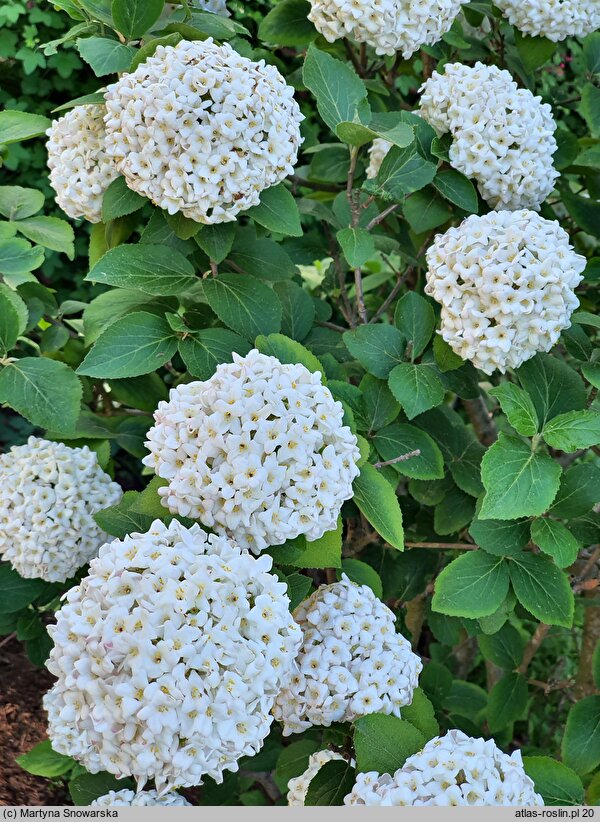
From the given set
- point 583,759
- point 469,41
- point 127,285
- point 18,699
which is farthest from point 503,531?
point 18,699

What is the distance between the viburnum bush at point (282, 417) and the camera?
4.43 ft

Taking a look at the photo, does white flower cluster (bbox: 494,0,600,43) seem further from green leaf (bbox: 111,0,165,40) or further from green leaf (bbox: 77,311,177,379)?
green leaf (bbox: 77,311,177,379)

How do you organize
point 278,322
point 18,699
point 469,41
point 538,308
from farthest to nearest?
1. point 18,699
2. point 469,41
3. point 278,322
4. point 538,308

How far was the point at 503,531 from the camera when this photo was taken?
1.83 meters

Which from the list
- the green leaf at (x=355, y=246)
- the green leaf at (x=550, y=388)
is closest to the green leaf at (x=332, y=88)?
the green leaf at (x=355, y=246)

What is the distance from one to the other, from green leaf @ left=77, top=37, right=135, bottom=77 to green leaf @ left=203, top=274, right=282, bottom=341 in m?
0.48

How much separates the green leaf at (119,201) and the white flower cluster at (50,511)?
58cm

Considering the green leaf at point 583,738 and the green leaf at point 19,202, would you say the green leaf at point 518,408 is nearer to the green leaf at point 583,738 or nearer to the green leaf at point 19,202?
the green leaf at point 583,738

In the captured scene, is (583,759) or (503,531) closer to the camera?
(503,531)

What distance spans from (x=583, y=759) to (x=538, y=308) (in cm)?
105

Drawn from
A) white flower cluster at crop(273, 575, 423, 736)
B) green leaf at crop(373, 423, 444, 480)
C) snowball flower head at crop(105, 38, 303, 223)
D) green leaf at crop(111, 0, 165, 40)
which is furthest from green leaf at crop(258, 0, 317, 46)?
white flower cluster at crop(273, 575, 423, 736)

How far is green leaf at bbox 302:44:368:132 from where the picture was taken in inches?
76.0

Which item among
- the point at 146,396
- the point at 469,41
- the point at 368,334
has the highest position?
the point at 469,41

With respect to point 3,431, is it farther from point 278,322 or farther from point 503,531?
point 503,531
